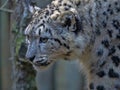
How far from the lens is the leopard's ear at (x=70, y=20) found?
151 inches

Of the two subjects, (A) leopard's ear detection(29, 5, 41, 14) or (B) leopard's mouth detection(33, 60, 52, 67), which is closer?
(B) leopard's mouth detection(33, 60, 52, 67)

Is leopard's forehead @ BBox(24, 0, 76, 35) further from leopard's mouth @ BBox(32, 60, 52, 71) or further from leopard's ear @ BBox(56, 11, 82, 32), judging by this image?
leopard's mouth @ BBox(32, 60, 52, 71)

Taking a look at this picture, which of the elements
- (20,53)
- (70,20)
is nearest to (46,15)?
(70,20)

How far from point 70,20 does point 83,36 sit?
14 centimetres

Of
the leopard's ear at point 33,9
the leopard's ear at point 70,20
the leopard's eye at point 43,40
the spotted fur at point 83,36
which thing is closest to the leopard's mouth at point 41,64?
the spotted fur at point 83,36

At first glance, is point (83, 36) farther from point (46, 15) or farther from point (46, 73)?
point (46, 73)

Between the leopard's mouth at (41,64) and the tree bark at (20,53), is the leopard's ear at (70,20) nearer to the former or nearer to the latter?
the leopard's mouth at (41,64)

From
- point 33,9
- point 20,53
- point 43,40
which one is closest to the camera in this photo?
point 43,40

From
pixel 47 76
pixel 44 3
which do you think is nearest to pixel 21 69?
pixel 44 3

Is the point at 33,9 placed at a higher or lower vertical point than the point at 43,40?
higher

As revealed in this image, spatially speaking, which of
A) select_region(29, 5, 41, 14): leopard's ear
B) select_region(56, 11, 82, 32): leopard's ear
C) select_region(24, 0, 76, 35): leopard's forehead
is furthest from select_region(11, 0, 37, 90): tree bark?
select_region(56, 11, 82, 32): leopard's ear

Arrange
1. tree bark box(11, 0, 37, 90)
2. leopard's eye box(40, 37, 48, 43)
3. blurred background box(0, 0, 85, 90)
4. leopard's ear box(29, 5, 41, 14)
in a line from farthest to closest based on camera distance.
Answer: blurred background box(0, 0, 85, 90), tree bark box(11, 0, 37, 90), leopard's ear box(29, 5, 41, 14), leopard's eye box(40, 37, 48, 43)

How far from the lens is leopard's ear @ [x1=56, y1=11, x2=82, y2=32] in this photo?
151 inches

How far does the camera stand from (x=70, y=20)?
3.83 metres
